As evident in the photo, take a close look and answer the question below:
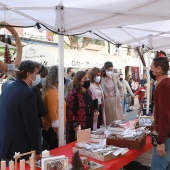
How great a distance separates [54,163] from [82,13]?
158 cm

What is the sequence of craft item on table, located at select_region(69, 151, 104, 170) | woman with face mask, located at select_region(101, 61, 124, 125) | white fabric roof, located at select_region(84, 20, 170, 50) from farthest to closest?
woman with face mask, located at select_region(101, 61, 124, 125)
white fabric roof, located at select_region(84, 20, 170, 50)
craft item on table, located at select_region(69, 151, 104, 170)

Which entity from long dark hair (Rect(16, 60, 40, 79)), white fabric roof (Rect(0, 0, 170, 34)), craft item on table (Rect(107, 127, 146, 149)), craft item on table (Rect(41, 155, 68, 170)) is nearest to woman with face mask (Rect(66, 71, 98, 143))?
craft item on table (Rect(107, 127, 146, 149))

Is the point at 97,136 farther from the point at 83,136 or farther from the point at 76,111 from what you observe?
the point at 76,111

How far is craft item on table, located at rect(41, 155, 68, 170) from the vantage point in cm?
164

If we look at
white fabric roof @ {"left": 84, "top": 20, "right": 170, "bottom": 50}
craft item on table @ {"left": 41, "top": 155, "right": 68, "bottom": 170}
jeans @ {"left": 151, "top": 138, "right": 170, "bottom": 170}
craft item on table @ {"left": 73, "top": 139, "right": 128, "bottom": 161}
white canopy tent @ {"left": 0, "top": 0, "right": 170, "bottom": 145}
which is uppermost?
white fabric roof @ {"left": 84, "top": 20, "right": 170, "bottom": 50}

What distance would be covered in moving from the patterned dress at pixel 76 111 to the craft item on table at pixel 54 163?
53.8 inches

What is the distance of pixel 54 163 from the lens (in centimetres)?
169

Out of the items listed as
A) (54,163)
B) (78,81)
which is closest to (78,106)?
(78,81)

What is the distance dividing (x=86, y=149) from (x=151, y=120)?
4.60ft

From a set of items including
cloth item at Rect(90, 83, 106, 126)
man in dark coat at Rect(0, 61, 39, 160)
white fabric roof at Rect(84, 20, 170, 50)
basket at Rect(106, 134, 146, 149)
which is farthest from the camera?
white fabric roof at Rect(84, 20, 170, 50)

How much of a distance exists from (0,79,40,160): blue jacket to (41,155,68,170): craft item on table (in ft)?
1.51

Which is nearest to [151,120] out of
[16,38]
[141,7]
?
[141,7]

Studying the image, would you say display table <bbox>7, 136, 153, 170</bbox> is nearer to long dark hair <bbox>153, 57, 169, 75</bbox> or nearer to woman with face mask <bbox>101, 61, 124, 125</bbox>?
long dark hair <bbox>153, 57, 169, 75</bbox>

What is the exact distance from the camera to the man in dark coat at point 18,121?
207 cm
